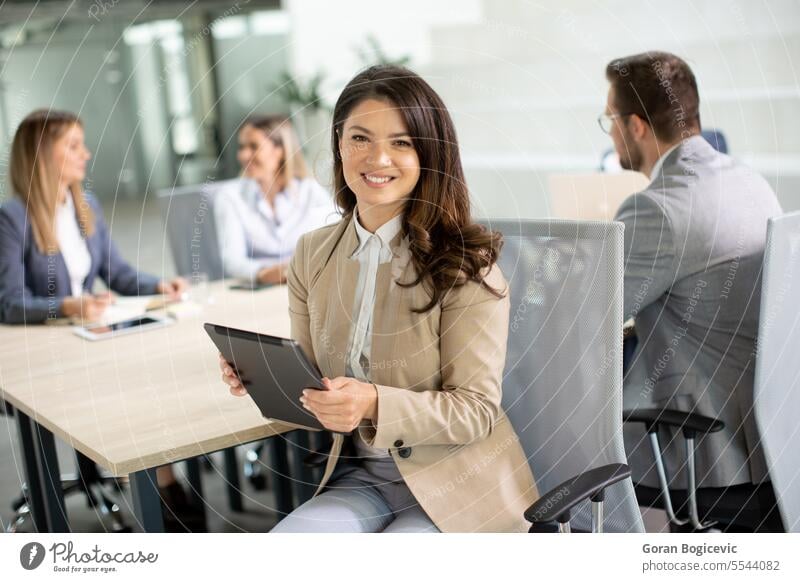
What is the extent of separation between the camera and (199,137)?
37.6 feet

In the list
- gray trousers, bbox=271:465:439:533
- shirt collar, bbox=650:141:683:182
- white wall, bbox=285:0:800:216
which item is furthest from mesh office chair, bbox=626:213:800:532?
white wall, bbox=285:0:800:216

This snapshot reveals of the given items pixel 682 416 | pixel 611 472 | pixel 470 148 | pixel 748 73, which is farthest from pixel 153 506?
pixel 470 148

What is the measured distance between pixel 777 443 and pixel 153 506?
52.9 inches

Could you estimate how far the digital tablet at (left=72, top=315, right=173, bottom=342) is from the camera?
8.84 feet

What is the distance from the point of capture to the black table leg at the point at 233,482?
10.5 feet

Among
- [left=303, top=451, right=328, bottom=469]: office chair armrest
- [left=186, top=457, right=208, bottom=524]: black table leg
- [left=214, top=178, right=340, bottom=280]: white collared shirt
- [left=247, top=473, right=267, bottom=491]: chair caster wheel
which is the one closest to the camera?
[left=303, top=451, right=328, bottom=469]: office chair armrest

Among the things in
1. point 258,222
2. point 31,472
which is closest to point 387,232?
point 31,472

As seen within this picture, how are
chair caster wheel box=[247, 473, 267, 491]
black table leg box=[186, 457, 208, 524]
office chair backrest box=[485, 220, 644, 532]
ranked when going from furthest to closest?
1. chair caster wheel box=[247, 473, 267, 491]
2. black table leg box=[186, 457, 208, 524]
3. office chair backrest box=[485, 220, 644, 532]

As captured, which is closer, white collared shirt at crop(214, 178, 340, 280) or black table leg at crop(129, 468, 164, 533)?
black table leg at crop(129, 468, 164, 533)

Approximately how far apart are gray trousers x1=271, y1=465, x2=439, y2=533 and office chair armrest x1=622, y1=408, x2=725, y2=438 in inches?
23.7

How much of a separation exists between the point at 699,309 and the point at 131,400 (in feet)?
4.46
